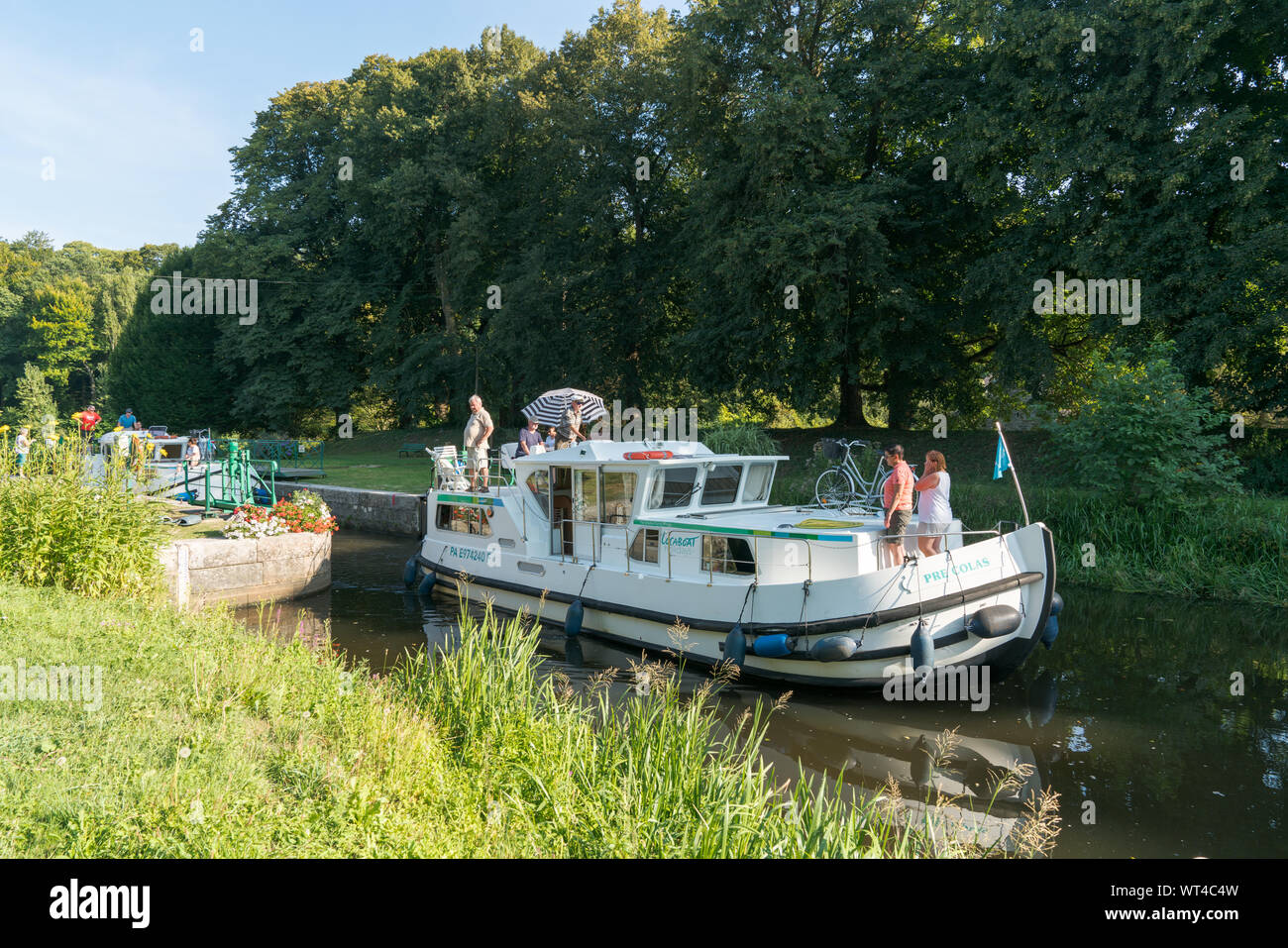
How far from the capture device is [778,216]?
23.0 metres

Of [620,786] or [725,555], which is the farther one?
[725,555]

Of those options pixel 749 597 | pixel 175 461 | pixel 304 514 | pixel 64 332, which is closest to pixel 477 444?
pixel 304 514

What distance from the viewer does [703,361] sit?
26828 millimetres

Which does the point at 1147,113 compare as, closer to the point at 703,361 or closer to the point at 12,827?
the point at 703,361

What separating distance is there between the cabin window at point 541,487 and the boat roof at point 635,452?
346 mm

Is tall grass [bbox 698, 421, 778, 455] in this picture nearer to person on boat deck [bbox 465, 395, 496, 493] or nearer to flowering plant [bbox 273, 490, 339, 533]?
person on boat deck [bbox 465, 395, 496, 493]

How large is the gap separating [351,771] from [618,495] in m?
6.99

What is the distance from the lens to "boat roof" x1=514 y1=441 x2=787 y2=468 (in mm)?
11227

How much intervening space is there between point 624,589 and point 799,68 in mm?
18388

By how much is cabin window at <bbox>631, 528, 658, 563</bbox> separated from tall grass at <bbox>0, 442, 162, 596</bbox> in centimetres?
573

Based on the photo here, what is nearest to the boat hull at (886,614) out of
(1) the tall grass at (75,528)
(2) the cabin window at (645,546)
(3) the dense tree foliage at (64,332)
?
(2) the cabin window at (645,546)

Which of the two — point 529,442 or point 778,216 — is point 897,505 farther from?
point 778,216

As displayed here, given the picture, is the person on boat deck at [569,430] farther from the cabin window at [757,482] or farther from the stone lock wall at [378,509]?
the stone lock wall at [378,509]

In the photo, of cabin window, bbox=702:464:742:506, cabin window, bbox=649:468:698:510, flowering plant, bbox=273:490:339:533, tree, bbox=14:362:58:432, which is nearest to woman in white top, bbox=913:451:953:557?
cabin window, bbox=702:464:742:506
